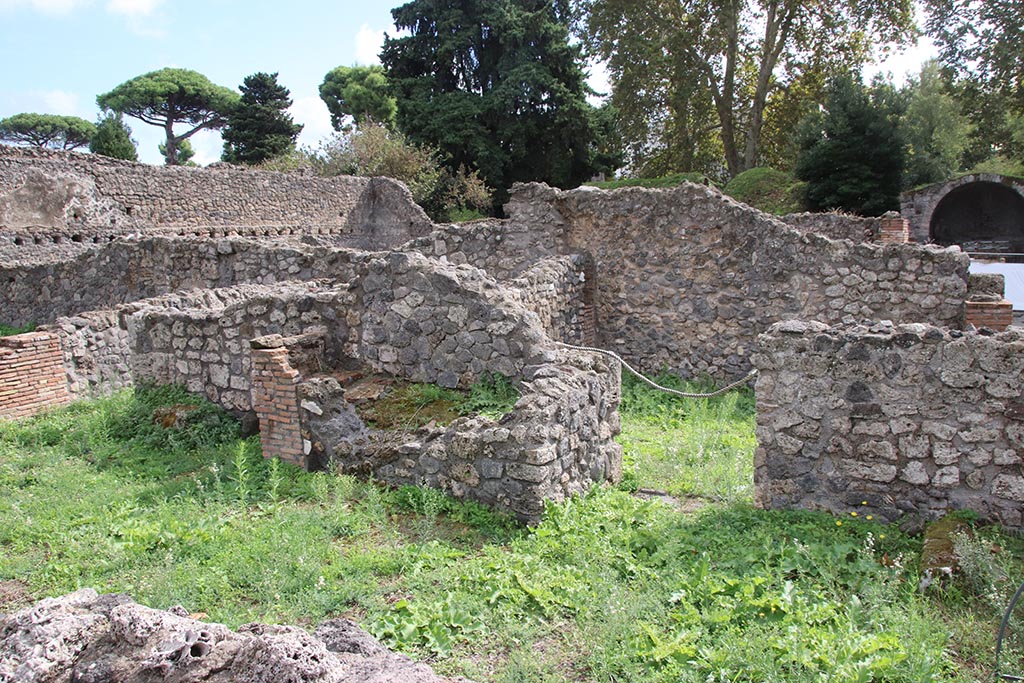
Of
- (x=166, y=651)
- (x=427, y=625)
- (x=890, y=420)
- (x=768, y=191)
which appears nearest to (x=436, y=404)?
(x=427, y=625)

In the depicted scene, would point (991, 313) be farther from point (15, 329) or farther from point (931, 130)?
point (931, 130)

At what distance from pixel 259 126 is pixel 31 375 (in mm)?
33108

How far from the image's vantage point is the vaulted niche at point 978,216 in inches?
982

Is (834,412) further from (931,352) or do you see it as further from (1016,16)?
(1016,16)

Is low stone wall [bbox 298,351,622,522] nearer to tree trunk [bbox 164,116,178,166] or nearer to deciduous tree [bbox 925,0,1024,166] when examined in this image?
deciduous tree [bbox 925,0,1024,166]

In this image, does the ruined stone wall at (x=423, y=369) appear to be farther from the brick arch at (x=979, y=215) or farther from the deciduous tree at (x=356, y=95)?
the deciduous tree at (x=356, y=95)

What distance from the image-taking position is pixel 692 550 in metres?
4.62

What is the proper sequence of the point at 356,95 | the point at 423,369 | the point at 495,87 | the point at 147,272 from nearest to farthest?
the point at 423,369 → the point at 147,272 → the point at 495,87 → the point at 356,95

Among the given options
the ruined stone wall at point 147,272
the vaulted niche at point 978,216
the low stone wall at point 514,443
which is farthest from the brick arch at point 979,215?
the low stone wall at point 514,443

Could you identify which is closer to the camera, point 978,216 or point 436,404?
point 436,404

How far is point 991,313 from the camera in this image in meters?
8.00

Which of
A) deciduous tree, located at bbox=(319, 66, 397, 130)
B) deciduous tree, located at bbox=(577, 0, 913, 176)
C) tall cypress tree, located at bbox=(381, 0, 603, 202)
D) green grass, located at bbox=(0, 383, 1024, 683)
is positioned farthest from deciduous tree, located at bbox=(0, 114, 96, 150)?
green grass, located at bbox=(0, 383, 1024, 683)

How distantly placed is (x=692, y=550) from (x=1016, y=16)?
1099 inches

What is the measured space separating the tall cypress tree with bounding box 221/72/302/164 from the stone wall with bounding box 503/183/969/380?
30462mm
